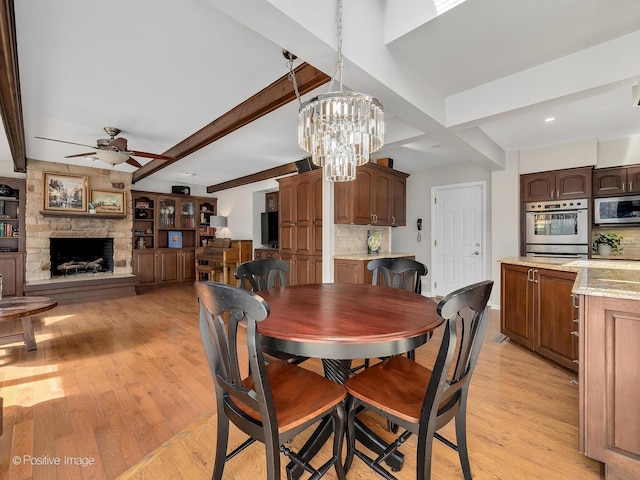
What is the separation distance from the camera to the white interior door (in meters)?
4.76

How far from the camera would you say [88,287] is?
17.0ft

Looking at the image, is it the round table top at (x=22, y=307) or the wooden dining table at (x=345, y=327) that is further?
the round table top at (x=22, y=307)

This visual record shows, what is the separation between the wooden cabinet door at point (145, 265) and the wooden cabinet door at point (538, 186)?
23.1 ft

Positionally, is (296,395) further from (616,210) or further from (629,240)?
(629,240)

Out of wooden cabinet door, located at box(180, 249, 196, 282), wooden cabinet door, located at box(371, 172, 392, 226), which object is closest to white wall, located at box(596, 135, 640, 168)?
A: wooden cabinet door, located at box(371, 172, 392, 226)

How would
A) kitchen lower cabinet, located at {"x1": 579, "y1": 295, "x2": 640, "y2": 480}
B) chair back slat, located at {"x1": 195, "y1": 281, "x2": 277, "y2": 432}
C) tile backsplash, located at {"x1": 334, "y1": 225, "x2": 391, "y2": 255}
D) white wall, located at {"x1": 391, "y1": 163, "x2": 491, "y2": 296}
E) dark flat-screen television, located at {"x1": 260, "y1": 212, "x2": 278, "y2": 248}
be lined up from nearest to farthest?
chair back slat, located at {"x1": 195, "y1": 281, "x2": 277, "y2": 432} → kitchen lower cabinet, located at {"x1": 579, "y1": 295, "x2": 640, "y2": 480} → tile backsplash, located at {"x1": 334, "y1": 225, "x2": 391, "y2": 255} → white wall, located at {"x1": 391, "y1": 163, "x2": 491, "y2": 296} → dark flat-screen television, located at {"x1": 260, "y1": 212, "x2": 278, "y2": 248}

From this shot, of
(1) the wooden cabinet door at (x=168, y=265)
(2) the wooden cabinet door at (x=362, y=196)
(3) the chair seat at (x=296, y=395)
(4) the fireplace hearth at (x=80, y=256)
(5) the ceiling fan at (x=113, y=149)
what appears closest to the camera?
(3) the chair seat at (x=296, y=395)

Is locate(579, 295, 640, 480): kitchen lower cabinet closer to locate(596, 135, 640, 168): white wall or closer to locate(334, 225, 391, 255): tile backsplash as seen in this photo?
locate(334, 225, 391, 255): tile backsplash

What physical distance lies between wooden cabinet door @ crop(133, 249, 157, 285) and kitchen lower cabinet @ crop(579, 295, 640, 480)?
701 cm

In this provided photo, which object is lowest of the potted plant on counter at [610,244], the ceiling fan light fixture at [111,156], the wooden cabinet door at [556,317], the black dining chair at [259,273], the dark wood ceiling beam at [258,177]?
the wooden cabinet door at [556,317]

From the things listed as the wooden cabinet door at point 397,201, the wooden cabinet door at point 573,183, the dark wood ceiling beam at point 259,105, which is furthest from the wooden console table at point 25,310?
the wooden cabinet door at point 573,183

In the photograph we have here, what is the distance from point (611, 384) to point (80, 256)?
7580mm

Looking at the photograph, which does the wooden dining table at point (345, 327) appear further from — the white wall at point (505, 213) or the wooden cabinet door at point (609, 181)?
the wooden cabinet door at point (609, 181)

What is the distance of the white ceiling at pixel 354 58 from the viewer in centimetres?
164
